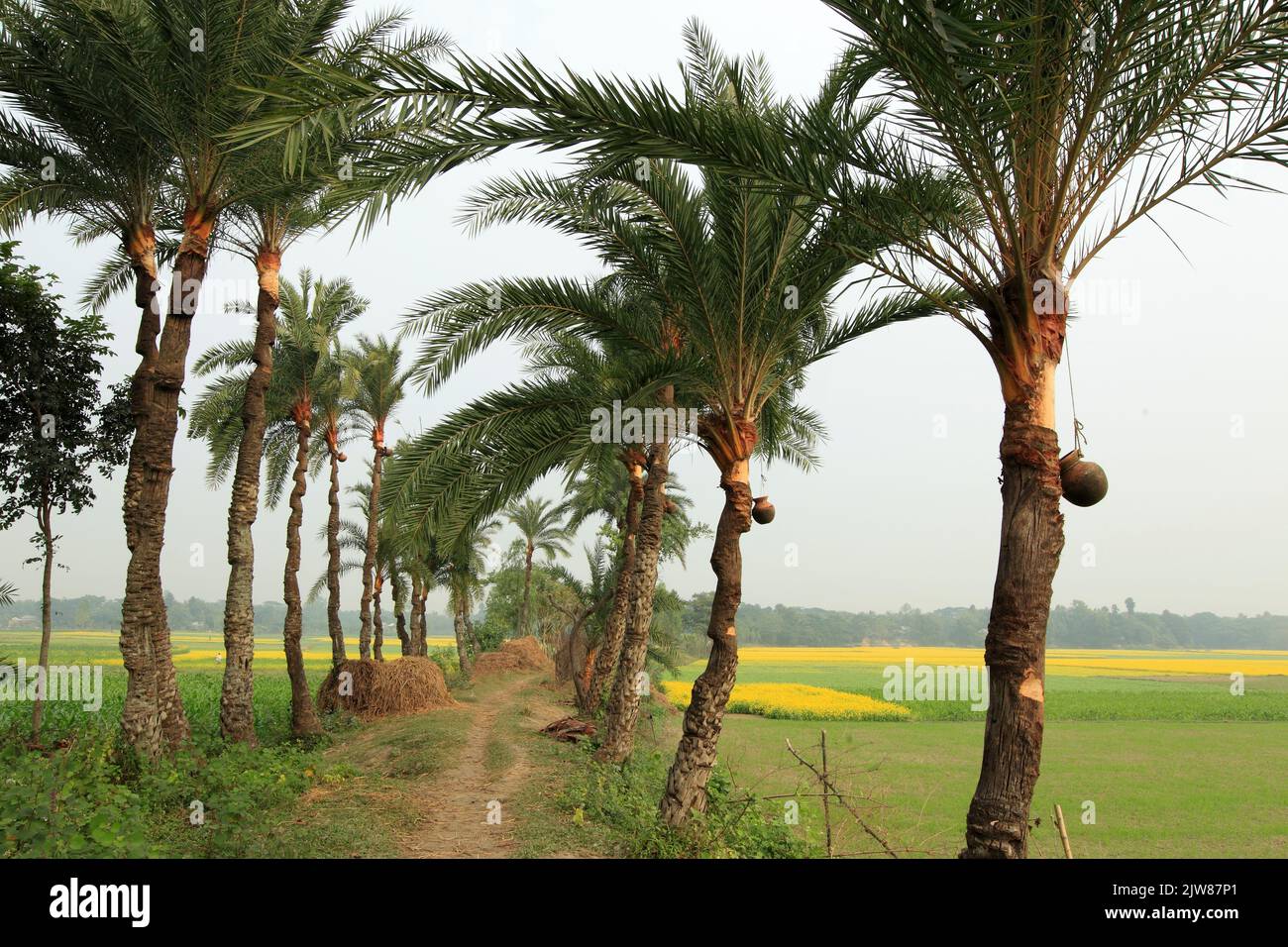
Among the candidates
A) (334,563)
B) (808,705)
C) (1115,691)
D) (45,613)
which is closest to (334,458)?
(334,563)

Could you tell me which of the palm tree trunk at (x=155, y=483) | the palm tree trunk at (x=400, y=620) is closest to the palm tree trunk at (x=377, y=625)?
the palm tree trunk at (x=400, y=620)

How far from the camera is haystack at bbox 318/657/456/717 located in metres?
18.6

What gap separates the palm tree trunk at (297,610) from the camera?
15031 mm

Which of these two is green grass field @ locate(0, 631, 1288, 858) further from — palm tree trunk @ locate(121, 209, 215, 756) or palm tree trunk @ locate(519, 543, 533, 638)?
palm tree trunk @ locate(519, 543, 533, 638)

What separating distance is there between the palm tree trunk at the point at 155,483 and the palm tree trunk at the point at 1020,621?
31.4ft

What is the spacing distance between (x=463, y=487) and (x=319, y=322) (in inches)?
432

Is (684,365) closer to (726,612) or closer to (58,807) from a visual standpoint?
(726,612)

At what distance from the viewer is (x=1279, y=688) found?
42.6 meters

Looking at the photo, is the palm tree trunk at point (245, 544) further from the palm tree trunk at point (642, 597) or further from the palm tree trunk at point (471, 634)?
the palm tree trunk at point (471, 634)

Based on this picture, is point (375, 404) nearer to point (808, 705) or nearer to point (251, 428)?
A: point (251, 428)

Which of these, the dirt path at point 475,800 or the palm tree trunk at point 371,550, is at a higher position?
the palm tree trunk at point 371,550

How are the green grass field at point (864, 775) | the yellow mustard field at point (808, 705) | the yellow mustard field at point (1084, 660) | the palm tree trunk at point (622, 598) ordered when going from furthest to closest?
1. the yellow mustard field at point (1084, 660)
2. the yellow mustard field at point (808, 705)
3. the palm tree trunk at point (622, 598)
4. the green grass field at point (864, 775)

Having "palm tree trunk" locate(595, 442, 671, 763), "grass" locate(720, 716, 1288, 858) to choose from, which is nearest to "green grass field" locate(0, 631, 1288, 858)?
"grass" locate(720, 716, 1288, 858)
